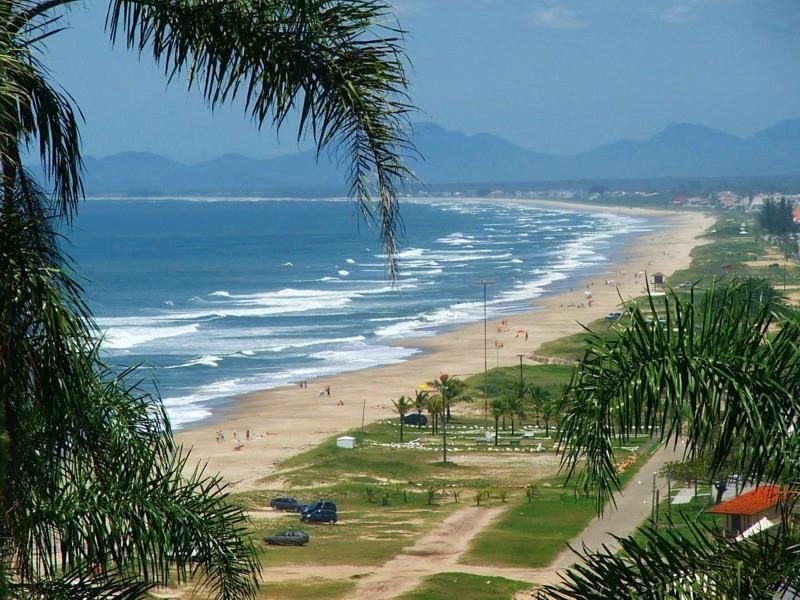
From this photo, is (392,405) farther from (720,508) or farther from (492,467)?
(720,508)

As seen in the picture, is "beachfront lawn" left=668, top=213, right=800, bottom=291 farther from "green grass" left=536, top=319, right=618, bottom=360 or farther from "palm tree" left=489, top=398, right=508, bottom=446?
"palm tree" left=489, top=398, right=508, bottom=446

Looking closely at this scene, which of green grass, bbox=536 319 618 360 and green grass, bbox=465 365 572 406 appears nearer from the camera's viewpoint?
green grass, bbox=465 365 572 406

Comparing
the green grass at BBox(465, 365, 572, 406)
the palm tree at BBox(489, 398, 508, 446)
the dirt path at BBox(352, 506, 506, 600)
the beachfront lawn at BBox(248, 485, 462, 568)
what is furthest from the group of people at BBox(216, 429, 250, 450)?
the dirt path at BBox(352, 506, 506, 600)

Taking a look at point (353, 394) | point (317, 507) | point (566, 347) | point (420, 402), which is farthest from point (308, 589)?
point (566, 347)

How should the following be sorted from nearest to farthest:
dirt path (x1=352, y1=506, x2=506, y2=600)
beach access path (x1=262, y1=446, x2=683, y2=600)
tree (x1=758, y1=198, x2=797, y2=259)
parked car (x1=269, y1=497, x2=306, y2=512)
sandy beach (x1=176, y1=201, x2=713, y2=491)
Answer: dirt path (x1=352, y1=506, x2=506, y2=600) < beach access path (x1=262, y1=446, x2=683, y2=600) < parked car (x1=269, y1=497, x2=306, y2=512) < sandy beach (x1=176, y1=201, x2=713, y2=491) < tree (x1=758, y1=198, x2=797, y2=259)

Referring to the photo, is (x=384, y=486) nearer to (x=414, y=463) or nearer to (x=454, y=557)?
(x=414, y=463)

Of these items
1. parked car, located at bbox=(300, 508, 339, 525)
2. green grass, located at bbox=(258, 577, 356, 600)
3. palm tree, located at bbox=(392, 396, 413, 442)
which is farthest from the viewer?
palm tree, located at bbox=(392, 396, 413, 442)
